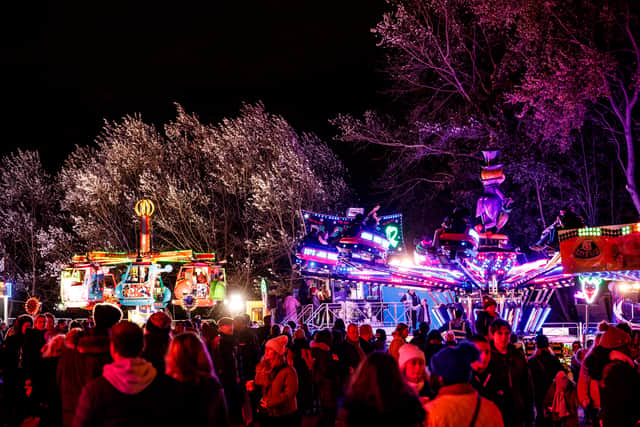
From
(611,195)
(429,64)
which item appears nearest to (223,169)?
(429,64)

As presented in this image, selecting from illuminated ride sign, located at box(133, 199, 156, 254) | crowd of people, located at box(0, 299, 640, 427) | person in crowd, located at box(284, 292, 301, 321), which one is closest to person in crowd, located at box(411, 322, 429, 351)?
crowd of people, located at box(0, 299, 640, 427)

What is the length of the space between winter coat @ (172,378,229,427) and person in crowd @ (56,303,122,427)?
1.53m

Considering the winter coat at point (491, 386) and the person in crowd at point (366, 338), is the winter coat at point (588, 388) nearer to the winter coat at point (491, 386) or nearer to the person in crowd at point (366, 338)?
the winter coat at point (491, 386)

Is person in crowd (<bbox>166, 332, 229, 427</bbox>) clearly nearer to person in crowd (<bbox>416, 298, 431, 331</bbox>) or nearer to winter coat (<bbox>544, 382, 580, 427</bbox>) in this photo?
winter coat (<bbox>544, 382, 580, 427</bbox>)

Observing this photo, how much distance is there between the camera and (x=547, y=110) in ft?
71.8

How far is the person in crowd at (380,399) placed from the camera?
3.61m

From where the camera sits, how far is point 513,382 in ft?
23.8

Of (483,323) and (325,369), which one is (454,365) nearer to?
(325,369)

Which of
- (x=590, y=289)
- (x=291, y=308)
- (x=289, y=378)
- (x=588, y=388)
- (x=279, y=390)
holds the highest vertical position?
(x=590, y=289)

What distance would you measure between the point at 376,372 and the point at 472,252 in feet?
45.8

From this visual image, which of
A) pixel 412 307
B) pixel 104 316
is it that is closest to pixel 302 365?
pixel 104 316

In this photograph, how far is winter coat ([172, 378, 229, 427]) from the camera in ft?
14.7

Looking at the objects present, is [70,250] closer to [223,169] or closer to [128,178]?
[128,178]

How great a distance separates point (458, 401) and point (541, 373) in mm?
6391
